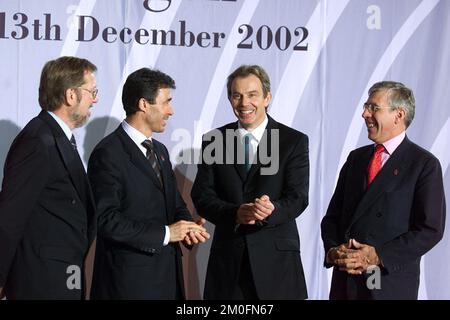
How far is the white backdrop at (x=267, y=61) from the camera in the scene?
4781 millimetres

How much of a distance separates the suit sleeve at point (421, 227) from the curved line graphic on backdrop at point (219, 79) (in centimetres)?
144

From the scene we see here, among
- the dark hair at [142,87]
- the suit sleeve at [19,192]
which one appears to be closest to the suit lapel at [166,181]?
the dark hair at [142,87]

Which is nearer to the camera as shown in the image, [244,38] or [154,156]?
[154,156]

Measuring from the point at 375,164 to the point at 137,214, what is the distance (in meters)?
1.24

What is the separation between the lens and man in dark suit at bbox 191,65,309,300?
4.11 metres

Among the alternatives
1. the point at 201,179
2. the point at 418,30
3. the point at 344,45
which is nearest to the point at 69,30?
the point at 201,179

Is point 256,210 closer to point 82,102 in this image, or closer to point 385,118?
point 385,118

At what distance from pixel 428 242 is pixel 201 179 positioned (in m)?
1.19

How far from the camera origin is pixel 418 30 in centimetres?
516

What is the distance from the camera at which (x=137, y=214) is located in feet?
12.9

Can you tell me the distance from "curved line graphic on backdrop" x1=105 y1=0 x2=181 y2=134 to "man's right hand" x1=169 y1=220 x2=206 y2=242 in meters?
1.13

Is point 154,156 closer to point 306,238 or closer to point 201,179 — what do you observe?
point 201,179

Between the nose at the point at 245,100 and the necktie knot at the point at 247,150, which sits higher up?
the nose at the point at 245,100

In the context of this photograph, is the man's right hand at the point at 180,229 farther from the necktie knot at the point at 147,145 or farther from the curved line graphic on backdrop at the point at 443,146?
the curved line graphic on backdrop at the point at 443,146
